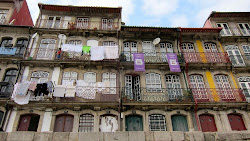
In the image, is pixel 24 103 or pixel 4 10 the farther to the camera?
pixel 4 10

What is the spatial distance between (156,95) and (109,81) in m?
3.54

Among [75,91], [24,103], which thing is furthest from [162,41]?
[24,103]

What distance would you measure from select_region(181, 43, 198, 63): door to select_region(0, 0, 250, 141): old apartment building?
81 millimetres

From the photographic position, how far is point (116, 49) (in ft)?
50.7

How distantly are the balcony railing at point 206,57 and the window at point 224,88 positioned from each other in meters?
1.37

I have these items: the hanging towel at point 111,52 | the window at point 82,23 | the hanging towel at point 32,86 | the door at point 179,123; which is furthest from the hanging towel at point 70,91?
the door at point 179,123

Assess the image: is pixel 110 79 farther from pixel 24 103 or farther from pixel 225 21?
pixel 225 21

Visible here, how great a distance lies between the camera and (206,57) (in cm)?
1633

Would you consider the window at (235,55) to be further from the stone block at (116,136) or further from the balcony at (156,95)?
the stone block at (116,136)

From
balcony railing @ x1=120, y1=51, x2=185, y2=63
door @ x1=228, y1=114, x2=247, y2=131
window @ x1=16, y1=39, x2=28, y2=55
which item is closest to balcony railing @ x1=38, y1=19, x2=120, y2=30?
window @ x1=16, y1=39, x2=28, y2=55

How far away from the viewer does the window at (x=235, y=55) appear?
16.4 m

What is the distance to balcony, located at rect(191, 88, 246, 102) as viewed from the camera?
14.2 meters

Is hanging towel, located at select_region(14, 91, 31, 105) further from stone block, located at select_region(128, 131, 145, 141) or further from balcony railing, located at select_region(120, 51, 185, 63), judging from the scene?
stone block, located at select_region(128, 131, 145, 141)

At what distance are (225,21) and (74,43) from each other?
45.8ft
